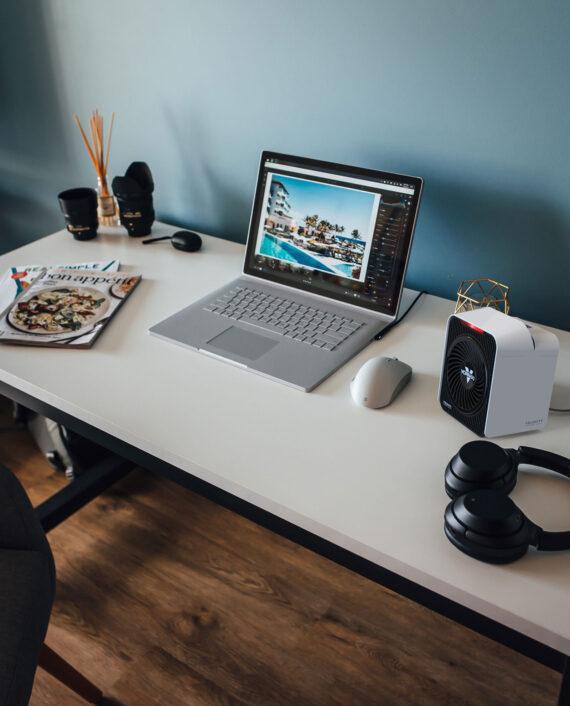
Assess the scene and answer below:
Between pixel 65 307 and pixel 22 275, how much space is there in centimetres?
20

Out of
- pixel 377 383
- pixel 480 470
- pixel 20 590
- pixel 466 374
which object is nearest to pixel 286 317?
pixel 377 383

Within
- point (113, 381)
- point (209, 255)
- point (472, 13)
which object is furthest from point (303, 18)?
point (113, 381)

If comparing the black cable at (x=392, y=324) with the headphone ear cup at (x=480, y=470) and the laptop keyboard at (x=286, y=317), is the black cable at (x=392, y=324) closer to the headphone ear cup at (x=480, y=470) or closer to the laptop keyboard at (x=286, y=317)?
the laptop keyboard at (x=286, y=317)

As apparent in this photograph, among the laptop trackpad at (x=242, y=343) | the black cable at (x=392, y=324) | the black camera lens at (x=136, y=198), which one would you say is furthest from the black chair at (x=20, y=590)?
the black camera lens at (x=136, y=198)

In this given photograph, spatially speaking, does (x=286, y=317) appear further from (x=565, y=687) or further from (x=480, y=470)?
(x=565, y=687)

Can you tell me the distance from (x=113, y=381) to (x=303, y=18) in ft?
2.69

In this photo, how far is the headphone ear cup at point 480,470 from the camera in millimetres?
817

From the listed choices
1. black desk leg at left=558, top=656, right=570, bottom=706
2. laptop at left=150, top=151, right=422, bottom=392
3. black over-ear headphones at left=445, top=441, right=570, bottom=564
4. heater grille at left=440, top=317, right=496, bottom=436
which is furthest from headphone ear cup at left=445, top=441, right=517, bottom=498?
laptop at left=150, top=151, right=422, bottom=392

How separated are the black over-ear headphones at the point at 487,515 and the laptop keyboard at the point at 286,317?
0.39 meters

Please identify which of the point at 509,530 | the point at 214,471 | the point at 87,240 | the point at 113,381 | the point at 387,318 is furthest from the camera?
the point at 87,240

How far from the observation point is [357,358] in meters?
1.15

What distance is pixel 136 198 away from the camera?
1.55 meters

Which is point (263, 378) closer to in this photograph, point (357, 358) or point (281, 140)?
point (357, 358)

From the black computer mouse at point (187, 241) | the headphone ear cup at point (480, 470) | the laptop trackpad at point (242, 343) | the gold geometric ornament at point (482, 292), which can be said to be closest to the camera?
the headphone ear cup at point (480, 470)
